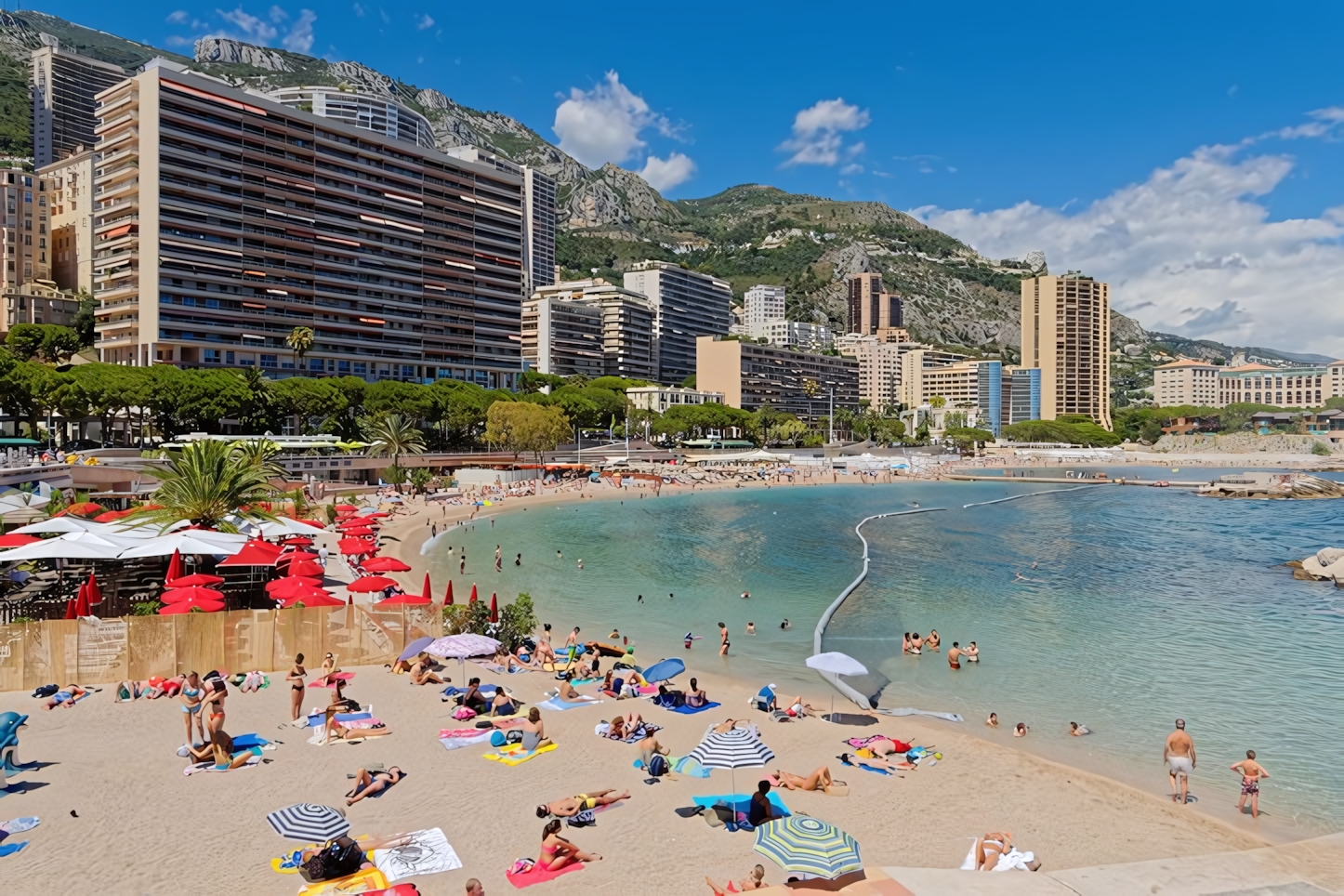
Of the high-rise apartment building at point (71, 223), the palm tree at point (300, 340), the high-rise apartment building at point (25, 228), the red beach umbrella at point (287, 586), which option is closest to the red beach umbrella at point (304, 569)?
the red beach umbrella at point (287, 586)

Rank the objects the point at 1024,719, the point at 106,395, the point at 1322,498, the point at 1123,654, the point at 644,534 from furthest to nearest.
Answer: the point at 1322,498 → the point at 106,395 → the point at 644,534 → the point at 1123,654 → the point at 1024,719

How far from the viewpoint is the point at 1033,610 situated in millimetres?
29250

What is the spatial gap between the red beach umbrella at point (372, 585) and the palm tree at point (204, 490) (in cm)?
494

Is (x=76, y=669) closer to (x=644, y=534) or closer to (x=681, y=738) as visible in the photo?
(x=681, y=738)

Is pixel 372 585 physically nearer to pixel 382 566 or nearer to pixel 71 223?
pixel 382 566

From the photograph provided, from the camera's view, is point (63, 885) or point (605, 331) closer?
point (63, 885)

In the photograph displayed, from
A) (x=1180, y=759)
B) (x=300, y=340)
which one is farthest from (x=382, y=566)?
(x=300, y=340)

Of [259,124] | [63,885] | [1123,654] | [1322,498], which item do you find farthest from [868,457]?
[63,885]

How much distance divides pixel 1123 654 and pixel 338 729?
20.1 meters

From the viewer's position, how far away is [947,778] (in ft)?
45.7

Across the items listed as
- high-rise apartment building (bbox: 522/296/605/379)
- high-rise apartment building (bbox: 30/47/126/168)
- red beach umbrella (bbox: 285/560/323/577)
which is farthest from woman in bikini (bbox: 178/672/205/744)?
high-rise apartment building (bbox: 30/47/126/168)

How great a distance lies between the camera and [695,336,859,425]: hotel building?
166375 millimetres

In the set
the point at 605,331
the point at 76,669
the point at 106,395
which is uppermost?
the point at 605,331

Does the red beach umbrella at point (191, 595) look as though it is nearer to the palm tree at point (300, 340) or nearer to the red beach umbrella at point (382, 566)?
the red beach umbrella at point (382, 566)
